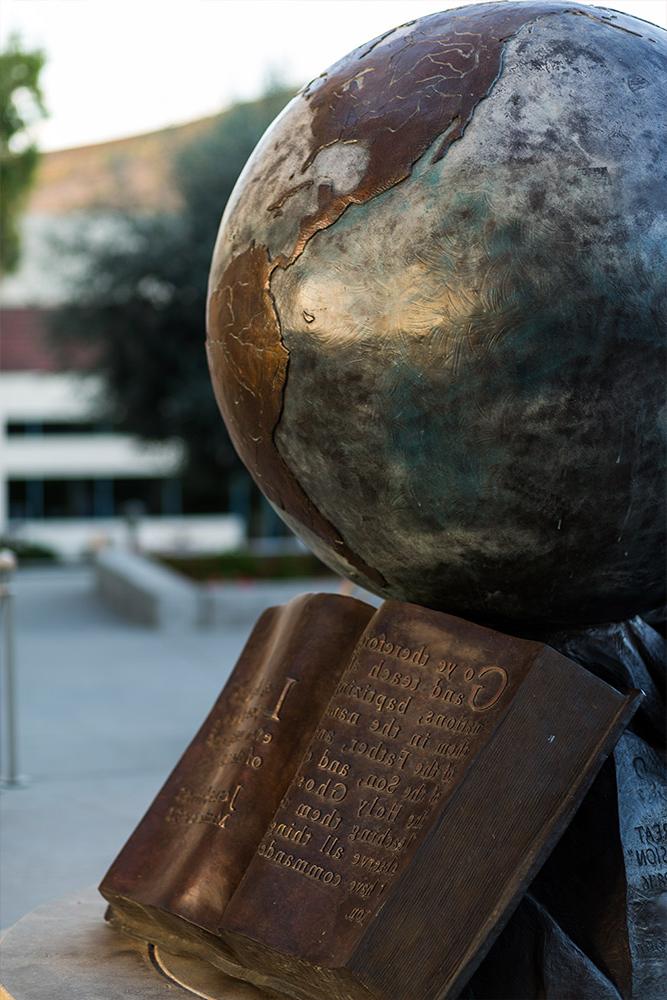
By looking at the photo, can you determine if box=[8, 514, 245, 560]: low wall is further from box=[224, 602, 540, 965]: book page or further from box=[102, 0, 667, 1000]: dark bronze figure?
box=[224, 602, 540, 965]: book page

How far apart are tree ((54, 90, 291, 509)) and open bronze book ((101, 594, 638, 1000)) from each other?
14194mm

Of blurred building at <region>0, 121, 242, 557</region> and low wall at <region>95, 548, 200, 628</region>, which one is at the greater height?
low wall at <region>95, 548, 200, 628</region>

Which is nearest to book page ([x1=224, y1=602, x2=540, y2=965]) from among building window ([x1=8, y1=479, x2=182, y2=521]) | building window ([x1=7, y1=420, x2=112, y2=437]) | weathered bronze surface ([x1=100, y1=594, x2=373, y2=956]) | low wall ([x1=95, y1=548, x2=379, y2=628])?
weathered bronze surface ([x1=100, y1=594, x2=373, y2=956])

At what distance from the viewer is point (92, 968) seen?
4.21 metres

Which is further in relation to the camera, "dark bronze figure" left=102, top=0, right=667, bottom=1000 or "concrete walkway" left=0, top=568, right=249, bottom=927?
"concrete walkway" left=0, top=568, right=249, bottom=927

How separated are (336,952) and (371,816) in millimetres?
365

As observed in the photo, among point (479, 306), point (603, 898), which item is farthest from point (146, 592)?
point (479, 306)

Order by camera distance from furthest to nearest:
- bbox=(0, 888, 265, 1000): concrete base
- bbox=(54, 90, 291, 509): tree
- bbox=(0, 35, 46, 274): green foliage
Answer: bbox=(0, 35, 46, 274): green foliage < bbox=(54, 90, 291, 509): tree < bbox=(0, 888, 265, 1000): concrete base

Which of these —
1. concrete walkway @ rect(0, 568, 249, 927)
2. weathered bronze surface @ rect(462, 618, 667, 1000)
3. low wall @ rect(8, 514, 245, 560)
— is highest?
weathered bronze surface @ rect(462, 618, 667, 1000)

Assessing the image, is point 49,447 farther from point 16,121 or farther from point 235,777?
point 235,777

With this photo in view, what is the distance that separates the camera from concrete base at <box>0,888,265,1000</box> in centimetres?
401

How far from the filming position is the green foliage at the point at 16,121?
29.1 metres

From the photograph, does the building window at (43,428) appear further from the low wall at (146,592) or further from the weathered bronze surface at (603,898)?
the weathered bronze surface at (603,898)

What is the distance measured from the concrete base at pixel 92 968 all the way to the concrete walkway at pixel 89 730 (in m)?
0.76
